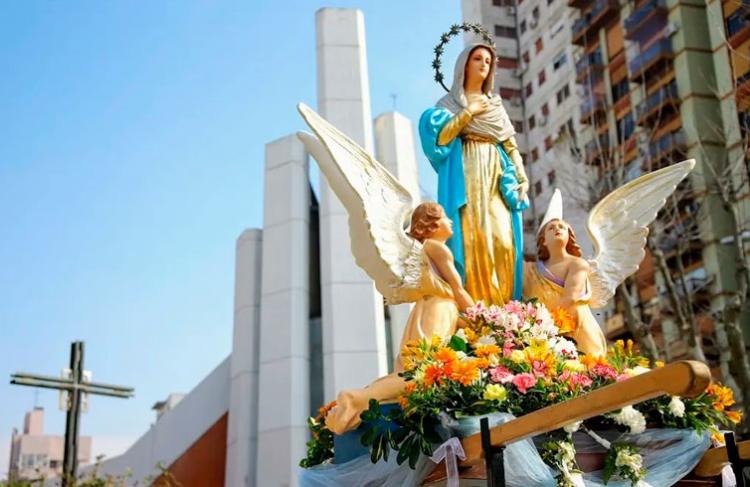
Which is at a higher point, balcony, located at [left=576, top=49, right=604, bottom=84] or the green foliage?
balcony, located at [left=576, top=49, right=604, bottom=84]

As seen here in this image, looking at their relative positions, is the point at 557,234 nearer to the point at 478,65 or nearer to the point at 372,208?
the point at 372,208

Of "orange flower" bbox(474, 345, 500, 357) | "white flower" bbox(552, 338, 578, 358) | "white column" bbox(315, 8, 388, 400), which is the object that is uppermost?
"white column" bbox(315, 8, 388, 400)

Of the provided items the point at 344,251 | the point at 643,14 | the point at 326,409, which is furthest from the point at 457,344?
the point at 643,14

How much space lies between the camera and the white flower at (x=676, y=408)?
582cm

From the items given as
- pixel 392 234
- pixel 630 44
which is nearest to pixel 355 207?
pixel 392 234

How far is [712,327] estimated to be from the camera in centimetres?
2844

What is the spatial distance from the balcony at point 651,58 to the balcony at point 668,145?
238 cm

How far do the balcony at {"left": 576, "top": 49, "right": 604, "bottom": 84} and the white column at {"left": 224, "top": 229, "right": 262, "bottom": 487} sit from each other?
18.7 meters

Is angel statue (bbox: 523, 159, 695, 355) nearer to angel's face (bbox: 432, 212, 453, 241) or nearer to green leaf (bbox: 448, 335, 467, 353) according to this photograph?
angel's face (bbox: 432, 212, 453, 241)

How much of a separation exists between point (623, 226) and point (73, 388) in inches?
378

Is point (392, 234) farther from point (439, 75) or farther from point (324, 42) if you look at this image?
point (324, 42)

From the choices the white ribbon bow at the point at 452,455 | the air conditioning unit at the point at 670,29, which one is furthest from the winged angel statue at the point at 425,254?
the air conditioning unit at the point at 670,29

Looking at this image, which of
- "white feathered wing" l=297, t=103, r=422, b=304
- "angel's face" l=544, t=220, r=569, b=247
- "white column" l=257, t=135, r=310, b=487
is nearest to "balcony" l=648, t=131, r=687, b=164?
"white column" l=257, t=135, r=310, b=487

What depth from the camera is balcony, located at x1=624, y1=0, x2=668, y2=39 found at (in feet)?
103
